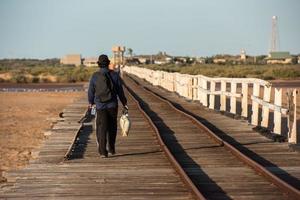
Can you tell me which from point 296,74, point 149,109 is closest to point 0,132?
point 149,109

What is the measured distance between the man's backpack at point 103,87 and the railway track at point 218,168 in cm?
150

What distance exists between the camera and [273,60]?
180625mm

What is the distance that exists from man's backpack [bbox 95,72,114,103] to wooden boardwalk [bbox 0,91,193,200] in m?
1.09

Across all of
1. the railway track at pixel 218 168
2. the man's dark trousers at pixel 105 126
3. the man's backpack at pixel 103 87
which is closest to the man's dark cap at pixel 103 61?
the man's backpack at pixel 103 87

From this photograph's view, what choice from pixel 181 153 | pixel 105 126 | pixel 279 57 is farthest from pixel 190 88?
pixel 279 57

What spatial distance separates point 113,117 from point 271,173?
3.23m

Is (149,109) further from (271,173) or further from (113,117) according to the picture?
(271,173)

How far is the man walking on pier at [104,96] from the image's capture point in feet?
36.9

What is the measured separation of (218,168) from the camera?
33.7 ft

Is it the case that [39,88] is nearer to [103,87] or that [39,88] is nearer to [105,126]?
[105,126]

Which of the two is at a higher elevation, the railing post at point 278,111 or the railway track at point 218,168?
the railing post at point 278,111

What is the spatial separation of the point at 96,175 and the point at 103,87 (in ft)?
6.41

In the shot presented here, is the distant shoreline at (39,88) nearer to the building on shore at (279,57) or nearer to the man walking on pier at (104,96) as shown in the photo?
the man walking on pier at (104,96)

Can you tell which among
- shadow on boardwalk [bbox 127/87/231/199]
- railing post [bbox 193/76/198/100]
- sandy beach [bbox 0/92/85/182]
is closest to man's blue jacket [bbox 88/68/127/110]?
shadow on boardwalk [bbox 127/87/231/199]
